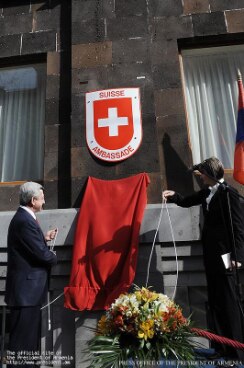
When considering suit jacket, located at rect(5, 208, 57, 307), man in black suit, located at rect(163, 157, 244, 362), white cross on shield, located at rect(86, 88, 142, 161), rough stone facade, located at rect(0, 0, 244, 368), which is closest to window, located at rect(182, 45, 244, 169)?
rough stone facade, located at rect(0, 0, 244, 368)

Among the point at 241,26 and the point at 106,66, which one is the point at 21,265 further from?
the point at 241,26

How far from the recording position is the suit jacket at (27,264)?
360 centimetres

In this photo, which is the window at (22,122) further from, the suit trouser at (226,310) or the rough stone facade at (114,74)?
the suit trouser at (226,310)

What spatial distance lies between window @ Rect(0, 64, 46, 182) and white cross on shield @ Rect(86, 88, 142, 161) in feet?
3.93

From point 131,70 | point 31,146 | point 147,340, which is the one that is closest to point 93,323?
point 147,340

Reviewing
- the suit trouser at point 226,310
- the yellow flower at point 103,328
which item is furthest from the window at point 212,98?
the yellow flower at point 103,328

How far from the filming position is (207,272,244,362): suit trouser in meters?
3.46

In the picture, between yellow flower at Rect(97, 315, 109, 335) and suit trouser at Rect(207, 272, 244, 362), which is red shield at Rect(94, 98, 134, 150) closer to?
suit trouser at Rect(207, 272, 244, 362)

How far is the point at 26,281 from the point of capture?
11.9 feet

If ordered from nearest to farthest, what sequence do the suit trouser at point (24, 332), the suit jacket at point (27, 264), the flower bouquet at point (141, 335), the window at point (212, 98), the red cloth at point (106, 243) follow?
1. the flower bouquet at point (141, 335)
2. the suit trouser at point (24, 332)
3. the suit jacket at point (27, 264)
4. the red cloth at point (106, 243)
5. the window at point (212, 98)

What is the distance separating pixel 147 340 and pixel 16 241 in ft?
5.56

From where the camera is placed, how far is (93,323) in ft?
14.9

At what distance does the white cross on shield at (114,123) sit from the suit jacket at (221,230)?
1.80 metres

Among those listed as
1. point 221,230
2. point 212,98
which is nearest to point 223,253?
point 221,230
